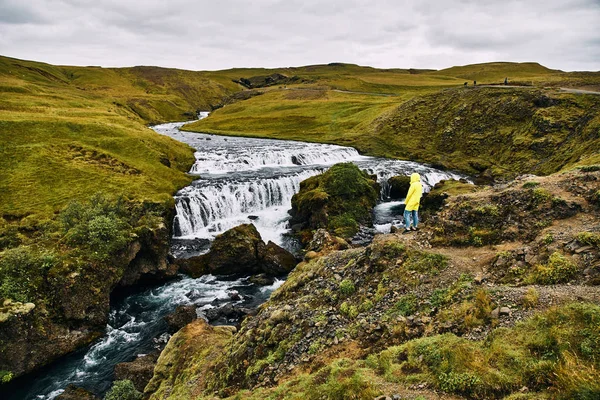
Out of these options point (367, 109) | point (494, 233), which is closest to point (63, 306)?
point (494, 233)

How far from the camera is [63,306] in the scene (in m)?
25.4

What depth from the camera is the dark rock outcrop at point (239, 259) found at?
115 feet

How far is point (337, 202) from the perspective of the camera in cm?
4447

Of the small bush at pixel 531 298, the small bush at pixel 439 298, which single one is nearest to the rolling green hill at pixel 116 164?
the small bush at pixel 439 298

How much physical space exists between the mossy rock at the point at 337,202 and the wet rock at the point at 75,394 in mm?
25692

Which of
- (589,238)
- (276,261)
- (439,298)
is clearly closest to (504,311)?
(439,298)

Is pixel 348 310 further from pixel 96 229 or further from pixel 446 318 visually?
pixel 96 229

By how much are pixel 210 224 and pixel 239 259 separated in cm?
1231

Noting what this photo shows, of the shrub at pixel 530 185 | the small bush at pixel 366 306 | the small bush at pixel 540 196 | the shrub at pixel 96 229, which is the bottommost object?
the shrub at pixel 96 229

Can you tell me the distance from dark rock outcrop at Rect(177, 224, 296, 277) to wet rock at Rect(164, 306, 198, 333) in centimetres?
819

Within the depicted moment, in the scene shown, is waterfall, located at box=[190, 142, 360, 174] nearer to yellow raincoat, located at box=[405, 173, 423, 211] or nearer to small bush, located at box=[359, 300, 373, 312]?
yellow raincoat, located at box=[405, 173, 423, 211]

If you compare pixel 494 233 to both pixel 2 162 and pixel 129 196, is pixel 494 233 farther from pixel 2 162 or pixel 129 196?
pixel 2 162

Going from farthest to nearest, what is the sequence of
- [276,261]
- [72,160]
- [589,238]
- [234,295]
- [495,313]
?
[72,160]
[276,261]
[234,295]
[589,238]
[495,313]

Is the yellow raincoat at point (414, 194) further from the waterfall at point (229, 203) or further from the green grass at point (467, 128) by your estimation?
the green grass at point (467, 128)
